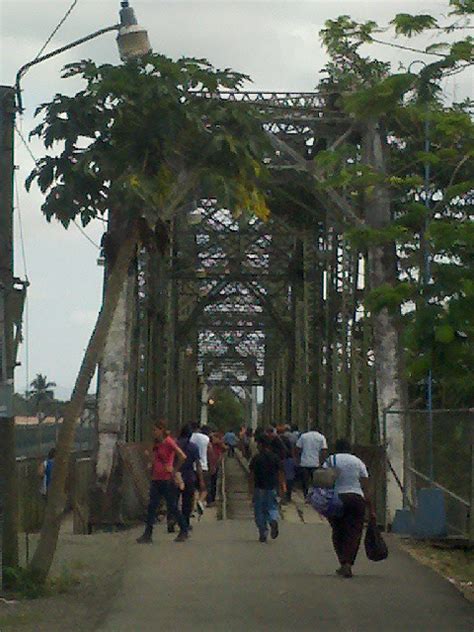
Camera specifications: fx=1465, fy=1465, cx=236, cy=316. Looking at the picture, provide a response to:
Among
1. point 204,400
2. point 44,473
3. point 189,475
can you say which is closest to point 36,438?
point 44,473

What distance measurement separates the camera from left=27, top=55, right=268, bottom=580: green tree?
13781 millimetres

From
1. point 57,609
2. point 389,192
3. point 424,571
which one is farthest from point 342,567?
point 389,192

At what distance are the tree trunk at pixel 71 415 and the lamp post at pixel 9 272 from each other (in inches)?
11.7

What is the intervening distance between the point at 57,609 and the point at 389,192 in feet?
44.2

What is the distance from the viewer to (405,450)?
2336cm

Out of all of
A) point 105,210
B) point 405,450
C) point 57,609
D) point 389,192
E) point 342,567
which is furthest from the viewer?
point 389,192

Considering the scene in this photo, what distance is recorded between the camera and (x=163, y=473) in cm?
1944

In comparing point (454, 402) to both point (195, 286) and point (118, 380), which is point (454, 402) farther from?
point (195, 286)

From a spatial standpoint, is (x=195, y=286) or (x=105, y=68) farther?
(x=195, y=286)

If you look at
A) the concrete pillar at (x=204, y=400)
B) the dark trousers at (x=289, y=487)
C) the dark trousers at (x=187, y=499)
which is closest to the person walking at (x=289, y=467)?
the dark trousers at (x=289, y=487)

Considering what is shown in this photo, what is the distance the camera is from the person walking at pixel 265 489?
19.8m

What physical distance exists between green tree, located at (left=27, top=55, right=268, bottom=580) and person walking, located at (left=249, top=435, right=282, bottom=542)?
5.54m

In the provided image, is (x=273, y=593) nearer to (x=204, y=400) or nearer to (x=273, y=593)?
(x=273, y=593)

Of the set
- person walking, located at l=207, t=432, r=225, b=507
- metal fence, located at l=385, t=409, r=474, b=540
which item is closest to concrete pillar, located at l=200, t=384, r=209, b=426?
person walking, located at l=207, t=432, r=225, b=507
